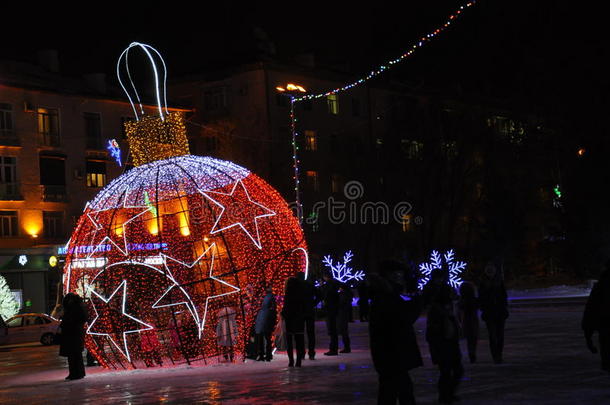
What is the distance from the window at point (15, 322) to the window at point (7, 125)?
42.9 ft

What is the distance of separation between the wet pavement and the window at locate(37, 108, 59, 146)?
31.3 m

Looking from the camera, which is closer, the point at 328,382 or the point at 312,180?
the point at 328,382

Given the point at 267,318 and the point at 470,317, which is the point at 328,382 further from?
the point at 267,318

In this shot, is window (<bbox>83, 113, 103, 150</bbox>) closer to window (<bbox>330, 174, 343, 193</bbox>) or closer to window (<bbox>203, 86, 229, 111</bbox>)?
window (<bbox>203, 86, 229, 111</bbox>)

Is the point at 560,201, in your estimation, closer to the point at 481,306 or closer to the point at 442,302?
the point at 481,306

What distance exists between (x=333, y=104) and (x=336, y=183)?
4905 millimetres

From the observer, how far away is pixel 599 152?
4844 centimetres

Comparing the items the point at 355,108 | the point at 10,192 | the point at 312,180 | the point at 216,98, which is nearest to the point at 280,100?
the point at 216,98

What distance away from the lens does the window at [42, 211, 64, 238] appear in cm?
5217

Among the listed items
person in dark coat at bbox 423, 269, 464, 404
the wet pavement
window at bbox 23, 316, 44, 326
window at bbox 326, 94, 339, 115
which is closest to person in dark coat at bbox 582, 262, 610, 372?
the wet pavement

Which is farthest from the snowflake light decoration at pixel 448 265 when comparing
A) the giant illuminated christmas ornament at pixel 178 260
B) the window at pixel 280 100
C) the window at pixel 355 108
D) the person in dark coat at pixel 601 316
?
the person in dark coat at pixel 601 316

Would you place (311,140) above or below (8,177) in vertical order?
above

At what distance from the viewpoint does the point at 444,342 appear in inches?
496

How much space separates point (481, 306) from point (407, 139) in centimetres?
4028
